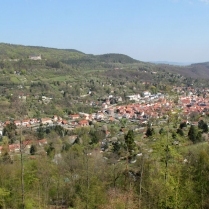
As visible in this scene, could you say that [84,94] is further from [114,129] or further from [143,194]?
[143,194]

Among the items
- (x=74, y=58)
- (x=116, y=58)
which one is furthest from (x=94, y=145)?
(x=116, y=58)

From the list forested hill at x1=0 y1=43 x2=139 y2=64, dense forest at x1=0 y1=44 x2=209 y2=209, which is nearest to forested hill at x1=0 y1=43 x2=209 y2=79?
forested hill at x1=0 y1=43 x2=139 y2=64

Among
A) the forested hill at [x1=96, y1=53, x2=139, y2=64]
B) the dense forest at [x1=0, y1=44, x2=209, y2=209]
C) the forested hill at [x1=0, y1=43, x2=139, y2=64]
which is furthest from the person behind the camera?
the forested hill at [x1=96, y1=53, x2=139, y2=64]

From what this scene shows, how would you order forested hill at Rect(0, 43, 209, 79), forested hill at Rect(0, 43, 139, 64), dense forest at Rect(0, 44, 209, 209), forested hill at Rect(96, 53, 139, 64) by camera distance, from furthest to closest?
1. forested hill at Rect(96, 53, 139, 64)
2. forested hill at Rect(0, 43, 209, 79)
3. forested hill at Rect(0, 43, 139, 64)
4. dense forest at Rect(0, 44, 209, 209)

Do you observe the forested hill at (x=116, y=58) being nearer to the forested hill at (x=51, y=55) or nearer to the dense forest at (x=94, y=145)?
the forested hill at (x=51, y=55)

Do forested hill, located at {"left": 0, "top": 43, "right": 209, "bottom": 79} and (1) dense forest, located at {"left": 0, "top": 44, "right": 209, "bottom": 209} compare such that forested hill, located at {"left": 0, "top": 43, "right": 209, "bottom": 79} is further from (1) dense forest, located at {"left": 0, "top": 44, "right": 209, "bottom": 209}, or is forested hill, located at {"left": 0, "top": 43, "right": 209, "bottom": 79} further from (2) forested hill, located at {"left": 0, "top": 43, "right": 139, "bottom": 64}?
(1) dense forest, located at {"left": 0, "top": 44, "right": 209, "bottom": 209}

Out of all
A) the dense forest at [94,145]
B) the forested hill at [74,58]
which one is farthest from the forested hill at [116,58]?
the dense forest at [94,145]

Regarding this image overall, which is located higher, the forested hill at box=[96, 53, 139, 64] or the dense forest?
the forested hill at box=[96, 53, 139, 64]

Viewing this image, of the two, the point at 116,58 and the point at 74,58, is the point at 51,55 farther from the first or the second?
the point at 116,58
